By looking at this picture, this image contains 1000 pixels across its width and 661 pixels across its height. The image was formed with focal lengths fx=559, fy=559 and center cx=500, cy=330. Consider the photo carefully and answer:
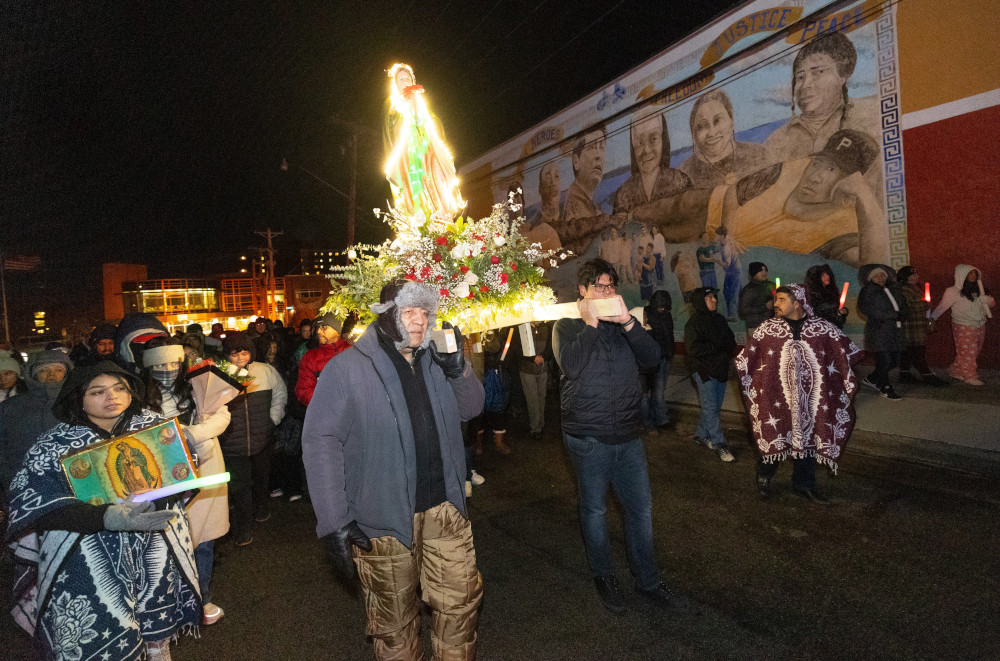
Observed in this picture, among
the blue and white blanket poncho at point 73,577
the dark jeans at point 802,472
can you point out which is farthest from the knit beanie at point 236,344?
the dark jeans at point 802,472

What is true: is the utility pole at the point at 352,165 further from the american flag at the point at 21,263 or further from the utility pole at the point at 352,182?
the american flag at the point at 21,263

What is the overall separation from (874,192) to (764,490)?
7754 millimetres

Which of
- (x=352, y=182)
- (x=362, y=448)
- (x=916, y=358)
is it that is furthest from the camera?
(x=352, y=182)

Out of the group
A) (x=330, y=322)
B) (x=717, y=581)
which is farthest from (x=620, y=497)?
(x=330, y=322)

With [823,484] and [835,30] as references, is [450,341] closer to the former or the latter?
[823,484]

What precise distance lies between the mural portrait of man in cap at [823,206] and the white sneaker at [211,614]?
446 inches

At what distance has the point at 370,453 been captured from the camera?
267 cm

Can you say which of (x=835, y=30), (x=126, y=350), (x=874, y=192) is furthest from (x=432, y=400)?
(x=835, y=30)

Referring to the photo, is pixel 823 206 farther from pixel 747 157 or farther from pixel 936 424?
pixel 936 424

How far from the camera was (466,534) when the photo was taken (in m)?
2.90

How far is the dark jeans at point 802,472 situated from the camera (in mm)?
5102

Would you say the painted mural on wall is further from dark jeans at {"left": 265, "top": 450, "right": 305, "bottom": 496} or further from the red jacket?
dark jeans at {"left": 265, "top": 450, "right": 305, "bottom": 496}

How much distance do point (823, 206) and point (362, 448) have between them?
11286 mm

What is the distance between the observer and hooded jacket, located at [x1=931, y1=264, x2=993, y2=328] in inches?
341
